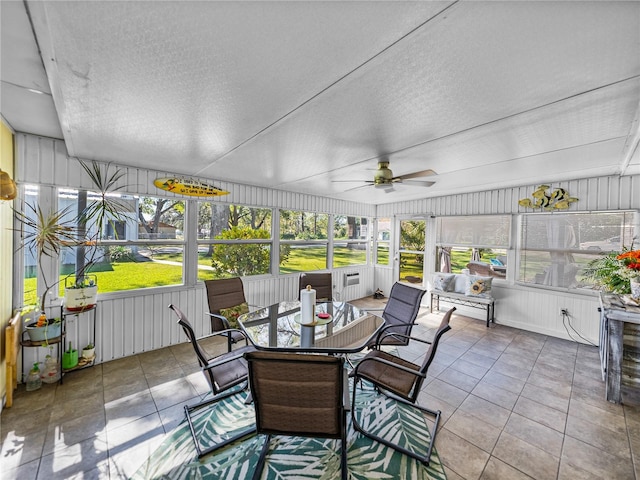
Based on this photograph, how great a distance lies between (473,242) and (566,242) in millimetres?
1322

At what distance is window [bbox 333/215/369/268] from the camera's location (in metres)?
5.98

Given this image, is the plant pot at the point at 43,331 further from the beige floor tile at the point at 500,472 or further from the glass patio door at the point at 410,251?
the glass patio door at the point at 410,251

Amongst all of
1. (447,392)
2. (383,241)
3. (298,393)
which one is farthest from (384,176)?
(383,241)

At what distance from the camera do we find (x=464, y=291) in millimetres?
4879

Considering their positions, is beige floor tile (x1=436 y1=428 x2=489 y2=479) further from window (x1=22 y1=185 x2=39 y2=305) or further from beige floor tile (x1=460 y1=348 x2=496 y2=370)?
window (x1=22 y1=185 x2=39 y2=305)

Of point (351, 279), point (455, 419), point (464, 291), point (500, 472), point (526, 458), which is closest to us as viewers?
point (500, 472)

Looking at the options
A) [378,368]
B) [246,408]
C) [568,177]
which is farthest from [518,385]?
[568,177]

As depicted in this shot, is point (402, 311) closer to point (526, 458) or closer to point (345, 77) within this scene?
point (526, 458)

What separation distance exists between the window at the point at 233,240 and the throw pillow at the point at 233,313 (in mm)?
1170

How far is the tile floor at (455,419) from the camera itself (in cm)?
174

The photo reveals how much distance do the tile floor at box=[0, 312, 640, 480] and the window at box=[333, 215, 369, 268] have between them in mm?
3230

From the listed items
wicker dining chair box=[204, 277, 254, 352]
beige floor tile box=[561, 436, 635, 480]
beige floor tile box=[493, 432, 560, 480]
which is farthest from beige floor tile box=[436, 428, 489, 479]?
wicker dining chair box=[204, 277, 254, 352]

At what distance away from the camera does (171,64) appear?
129 centimetres

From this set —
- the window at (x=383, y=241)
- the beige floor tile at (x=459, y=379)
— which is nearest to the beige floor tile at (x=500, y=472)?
the beige floor tile at (x=459, y=379)
